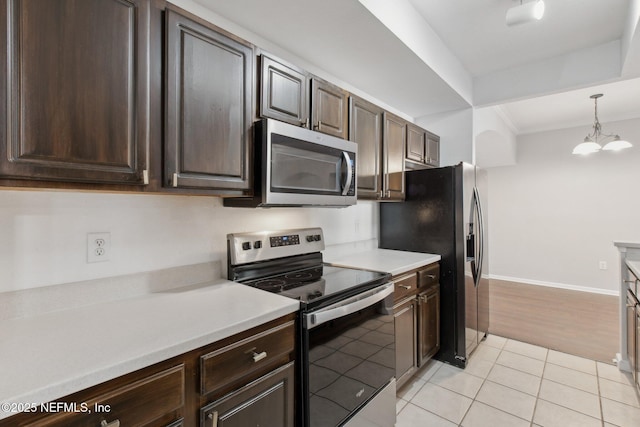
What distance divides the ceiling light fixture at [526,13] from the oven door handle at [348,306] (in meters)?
1.80

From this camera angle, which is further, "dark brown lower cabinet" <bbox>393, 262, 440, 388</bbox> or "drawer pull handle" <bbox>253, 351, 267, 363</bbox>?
"dark brown lower cabinet" <bbox>393, 262, 440, 388</bbox>

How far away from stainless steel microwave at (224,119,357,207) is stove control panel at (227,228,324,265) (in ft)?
0.73

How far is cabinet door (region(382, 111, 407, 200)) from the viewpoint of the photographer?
2.49 metres

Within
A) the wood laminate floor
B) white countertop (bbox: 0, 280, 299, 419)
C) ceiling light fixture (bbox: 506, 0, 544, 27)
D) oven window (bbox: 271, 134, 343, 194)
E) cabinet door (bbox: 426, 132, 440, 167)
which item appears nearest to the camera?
white countertop (bbox: 0, 280, 299, 419)

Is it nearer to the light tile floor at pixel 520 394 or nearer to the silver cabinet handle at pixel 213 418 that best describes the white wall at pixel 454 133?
the light tile floor at pixel 520 394

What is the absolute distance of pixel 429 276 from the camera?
7.99 feet

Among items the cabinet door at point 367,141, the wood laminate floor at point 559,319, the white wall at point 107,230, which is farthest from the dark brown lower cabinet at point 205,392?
the wood laminate floor at point 559,319

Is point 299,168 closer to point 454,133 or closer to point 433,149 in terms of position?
point 433,149

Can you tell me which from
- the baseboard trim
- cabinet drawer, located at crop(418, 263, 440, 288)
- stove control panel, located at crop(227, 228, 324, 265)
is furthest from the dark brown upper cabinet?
the baseboard trim

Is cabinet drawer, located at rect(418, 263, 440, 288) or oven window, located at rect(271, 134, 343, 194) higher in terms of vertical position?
oven window, located at rect(271, 134, 343, 194)

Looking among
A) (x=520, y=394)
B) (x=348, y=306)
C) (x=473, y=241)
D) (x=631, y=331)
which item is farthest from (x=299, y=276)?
(x=631, y=331)

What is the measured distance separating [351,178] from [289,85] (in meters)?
0.67

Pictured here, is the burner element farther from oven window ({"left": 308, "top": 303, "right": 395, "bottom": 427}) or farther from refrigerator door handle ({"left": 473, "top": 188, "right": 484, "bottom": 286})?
refrigerator door handle ({"left": 473, "top": 188, "right": 484, "bottom": 286})

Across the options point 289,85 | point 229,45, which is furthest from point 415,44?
point 229,45
